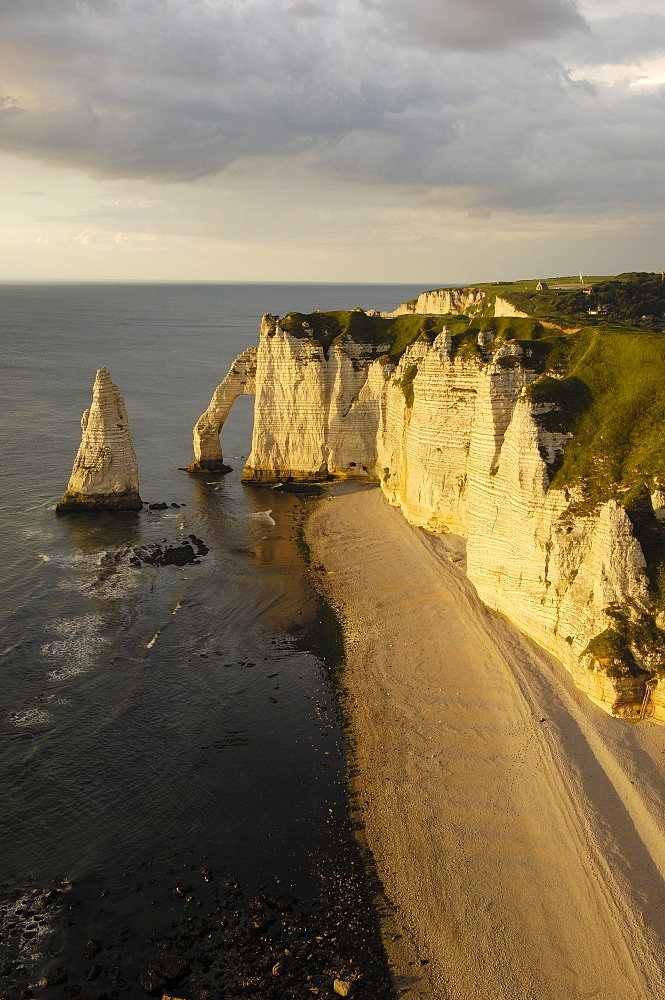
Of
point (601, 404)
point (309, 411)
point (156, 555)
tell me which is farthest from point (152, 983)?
point (309, 411)

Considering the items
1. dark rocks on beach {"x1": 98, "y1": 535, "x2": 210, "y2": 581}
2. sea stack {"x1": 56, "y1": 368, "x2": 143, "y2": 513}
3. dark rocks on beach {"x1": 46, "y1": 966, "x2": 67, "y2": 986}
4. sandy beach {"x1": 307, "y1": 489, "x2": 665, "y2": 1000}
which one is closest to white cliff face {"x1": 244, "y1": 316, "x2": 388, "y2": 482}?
sea stack {"x1": 56, "y1": 368, "x2": 143, "y2": 513}

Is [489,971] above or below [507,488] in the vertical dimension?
below

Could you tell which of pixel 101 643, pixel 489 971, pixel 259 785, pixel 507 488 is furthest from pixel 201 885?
pixel 507 488

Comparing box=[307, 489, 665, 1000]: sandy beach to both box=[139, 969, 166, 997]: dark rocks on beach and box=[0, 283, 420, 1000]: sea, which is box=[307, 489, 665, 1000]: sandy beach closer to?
box=[0, 283, 420, 1000]: sea

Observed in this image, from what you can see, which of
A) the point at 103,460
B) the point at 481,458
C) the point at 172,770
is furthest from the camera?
the point at 103,460

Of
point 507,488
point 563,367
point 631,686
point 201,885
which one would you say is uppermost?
point 563,367

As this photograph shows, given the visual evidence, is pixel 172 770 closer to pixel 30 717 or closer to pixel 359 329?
pixel 30 717

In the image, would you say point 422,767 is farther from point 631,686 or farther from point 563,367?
point 563,367
